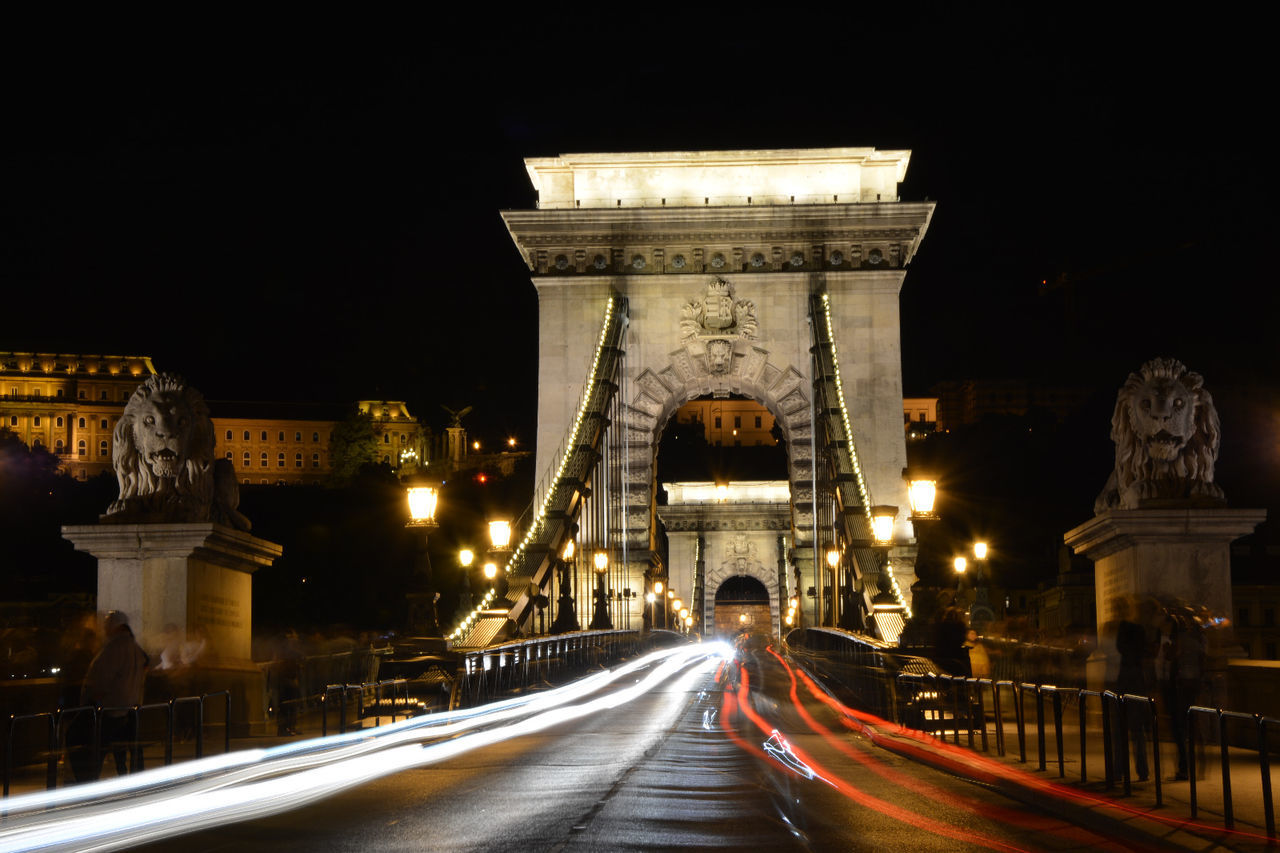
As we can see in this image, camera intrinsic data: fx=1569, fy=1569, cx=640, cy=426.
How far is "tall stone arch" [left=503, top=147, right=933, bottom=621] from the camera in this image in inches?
1854

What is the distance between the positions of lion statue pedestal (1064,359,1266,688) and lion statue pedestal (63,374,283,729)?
890 centimetres

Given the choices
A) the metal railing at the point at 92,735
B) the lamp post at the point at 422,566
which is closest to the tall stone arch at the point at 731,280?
the lamp post at the point at 422,566

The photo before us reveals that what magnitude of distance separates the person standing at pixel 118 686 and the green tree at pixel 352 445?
15094 centimetres

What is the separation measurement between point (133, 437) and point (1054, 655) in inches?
442

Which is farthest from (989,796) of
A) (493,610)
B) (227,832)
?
(493,610)

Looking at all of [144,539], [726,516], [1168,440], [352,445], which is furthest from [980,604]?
[352,445]

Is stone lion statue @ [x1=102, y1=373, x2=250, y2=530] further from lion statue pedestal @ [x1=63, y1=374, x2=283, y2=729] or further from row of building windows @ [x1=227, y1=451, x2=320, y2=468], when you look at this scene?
row of building windows @ [x1=227, y1=451, x2=320, y2=468]

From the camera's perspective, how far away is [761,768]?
14023 millimetres

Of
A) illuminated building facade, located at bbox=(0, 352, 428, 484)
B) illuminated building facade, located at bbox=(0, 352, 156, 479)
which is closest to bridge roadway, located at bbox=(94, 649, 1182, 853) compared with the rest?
illuminated building facade, located at bbox=(0, 352, 428, 484)

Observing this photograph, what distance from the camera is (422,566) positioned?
20766 millimetres

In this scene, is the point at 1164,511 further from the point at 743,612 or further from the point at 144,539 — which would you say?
the point at 743,612

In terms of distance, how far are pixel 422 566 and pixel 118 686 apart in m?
7.90

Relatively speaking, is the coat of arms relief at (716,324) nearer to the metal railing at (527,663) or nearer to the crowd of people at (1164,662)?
the metal railing at (527,663)

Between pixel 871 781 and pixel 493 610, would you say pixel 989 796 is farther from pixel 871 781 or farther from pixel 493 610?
pixel 493 610
